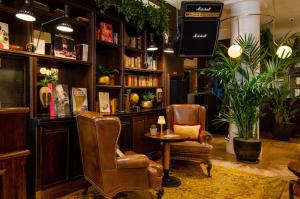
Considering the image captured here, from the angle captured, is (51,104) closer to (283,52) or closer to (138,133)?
(138,133)

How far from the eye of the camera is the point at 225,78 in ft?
15.4

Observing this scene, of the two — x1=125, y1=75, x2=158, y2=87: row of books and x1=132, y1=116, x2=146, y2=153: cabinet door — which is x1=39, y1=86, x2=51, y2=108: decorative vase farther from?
x1=125, y1=75, x2=158, y2=87: row of books

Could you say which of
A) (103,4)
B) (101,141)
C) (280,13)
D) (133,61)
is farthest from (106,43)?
(280,13)

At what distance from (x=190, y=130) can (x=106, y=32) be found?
2204 mm

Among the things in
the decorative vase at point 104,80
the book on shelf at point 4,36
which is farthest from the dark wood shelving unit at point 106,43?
the book on shelf at point 4,36

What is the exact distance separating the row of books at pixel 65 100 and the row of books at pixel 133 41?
1338 mm

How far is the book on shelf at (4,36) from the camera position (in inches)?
108

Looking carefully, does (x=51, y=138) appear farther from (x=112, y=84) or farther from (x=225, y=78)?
(x=225, y=78)

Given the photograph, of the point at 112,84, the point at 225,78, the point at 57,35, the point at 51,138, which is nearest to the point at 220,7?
the point at 225,78

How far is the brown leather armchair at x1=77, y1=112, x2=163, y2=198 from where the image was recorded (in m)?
2.52

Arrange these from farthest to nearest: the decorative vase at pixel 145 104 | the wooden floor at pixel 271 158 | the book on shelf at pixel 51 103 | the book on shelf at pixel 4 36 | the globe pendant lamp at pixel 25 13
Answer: the decorative vase at pixel 145 104 < the wooden floor at pixel 271 158 < the book on shelf at pixel 51 103 < the book on shelf at pixel 4 36 < the globe pendant lamp at pixel 25 13

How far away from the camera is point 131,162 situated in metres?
2.63

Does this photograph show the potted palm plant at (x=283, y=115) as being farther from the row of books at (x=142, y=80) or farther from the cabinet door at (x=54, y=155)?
the cabinet door at (x=54, y=155)

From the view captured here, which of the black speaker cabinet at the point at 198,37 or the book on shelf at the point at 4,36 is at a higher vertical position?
the black speaker cabinet at the point at 198,37
